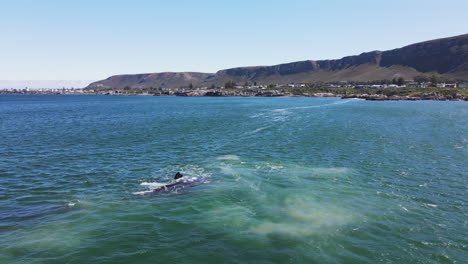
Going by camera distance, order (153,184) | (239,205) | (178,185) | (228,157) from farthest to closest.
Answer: (228,157) → (153,184) → (178,185) → (239,205)

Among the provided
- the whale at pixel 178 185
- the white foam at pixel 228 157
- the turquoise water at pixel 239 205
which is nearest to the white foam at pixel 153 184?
the turquoise water at pixel 239 205

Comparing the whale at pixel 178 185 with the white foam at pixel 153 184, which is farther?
the white foam at pixel 153 184

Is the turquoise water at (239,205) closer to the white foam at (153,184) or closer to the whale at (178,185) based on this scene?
the white foam at (153,184)

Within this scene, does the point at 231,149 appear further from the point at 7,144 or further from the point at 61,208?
the point at 7,144

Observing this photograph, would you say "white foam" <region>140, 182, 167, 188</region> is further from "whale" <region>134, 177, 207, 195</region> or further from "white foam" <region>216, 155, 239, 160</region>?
"white foam" <region>216, 155, 239, 160</region>

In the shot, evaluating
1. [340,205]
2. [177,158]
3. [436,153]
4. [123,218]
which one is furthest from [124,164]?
[436,153]

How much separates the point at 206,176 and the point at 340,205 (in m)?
15.5

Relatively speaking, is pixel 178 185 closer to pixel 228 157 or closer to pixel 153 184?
pixel 153 184

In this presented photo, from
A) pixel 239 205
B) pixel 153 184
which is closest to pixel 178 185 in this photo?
pixel 153 184

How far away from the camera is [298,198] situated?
26.9m

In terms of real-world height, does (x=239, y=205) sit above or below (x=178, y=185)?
below

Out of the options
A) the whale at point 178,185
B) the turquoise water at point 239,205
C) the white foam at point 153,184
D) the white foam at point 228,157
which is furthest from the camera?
the white foam at point 228,157

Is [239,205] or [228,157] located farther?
[228,157]

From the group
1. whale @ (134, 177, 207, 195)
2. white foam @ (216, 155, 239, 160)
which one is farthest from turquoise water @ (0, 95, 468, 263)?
whale @ (134, 177, 207, 195)
